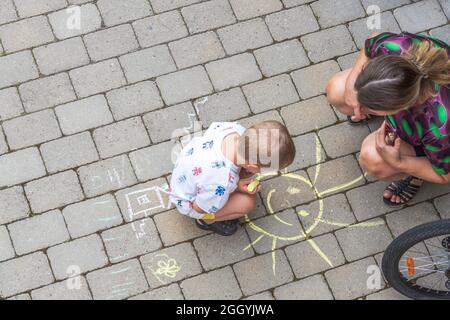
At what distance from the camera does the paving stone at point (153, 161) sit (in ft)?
14.3

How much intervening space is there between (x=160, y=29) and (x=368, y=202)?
1.86 meters

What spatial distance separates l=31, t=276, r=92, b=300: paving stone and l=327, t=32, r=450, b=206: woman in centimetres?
187

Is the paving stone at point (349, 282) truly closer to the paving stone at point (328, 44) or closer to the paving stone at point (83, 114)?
the paving stone at point (328, 44)

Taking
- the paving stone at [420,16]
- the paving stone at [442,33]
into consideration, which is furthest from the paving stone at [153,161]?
the paving stone at [442,33]

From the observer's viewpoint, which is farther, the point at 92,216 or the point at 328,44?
the point at 328,44

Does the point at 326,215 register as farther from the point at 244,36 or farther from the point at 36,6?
the point at 36,6

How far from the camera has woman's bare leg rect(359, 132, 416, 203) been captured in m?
4.00

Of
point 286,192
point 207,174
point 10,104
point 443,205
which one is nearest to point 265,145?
point 207,174

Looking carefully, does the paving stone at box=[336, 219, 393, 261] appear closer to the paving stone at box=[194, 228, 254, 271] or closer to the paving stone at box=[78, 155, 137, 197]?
the paving stone at box=[194, 228, 254, 271]

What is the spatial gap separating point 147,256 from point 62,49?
1.58 metres

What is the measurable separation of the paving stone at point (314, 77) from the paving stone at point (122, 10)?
3.80 ft

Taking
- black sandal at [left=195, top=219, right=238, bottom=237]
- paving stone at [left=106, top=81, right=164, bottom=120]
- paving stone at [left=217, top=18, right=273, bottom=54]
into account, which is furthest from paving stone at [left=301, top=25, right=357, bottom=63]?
black sandal at [left=195, top=219, right=238, bottom=237]

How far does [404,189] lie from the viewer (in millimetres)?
4355
